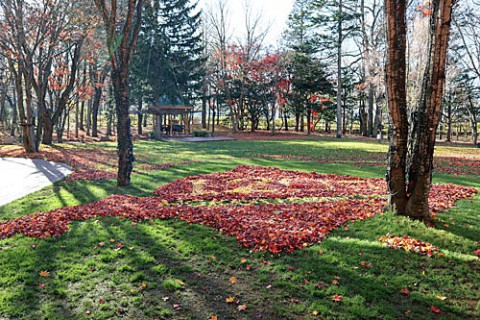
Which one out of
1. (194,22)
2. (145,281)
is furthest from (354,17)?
(145,281)

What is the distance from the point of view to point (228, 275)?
11.9ft

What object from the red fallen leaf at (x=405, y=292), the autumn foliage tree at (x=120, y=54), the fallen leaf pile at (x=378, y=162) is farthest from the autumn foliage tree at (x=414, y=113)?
the fallen leaf pile at (x=378, y=162)

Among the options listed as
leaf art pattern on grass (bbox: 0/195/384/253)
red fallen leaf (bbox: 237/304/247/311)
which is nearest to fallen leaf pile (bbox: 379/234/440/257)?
leaf art pattern on grass (bbox: 0/195/384/253)

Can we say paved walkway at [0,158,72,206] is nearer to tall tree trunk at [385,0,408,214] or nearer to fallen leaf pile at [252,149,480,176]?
tall tree trunk at [385,0,408,214]

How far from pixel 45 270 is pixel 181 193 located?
155 inches

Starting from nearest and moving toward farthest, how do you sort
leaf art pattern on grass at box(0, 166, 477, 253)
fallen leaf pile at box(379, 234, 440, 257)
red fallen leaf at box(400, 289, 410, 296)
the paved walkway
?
red fallen leaf at box(400, 289, 410, 296) → fallen leaf pile at box(379, 234, 440, 257) → leaf art pattern on grass at box(0, 166, 477, 253) → the paved walkway

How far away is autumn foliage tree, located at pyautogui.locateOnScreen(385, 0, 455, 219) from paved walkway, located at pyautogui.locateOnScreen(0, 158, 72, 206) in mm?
7159

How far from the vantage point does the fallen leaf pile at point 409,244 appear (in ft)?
13.0

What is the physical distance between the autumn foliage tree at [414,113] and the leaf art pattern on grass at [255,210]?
76 cm

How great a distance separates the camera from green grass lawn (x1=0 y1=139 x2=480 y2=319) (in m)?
2.94

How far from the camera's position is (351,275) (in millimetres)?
3523

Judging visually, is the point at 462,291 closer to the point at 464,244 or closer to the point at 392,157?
the point at 464,244

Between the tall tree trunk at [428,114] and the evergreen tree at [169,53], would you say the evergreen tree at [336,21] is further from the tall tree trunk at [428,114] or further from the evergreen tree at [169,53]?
the tall tree trunk at [428,114]

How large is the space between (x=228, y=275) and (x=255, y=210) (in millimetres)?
2364
